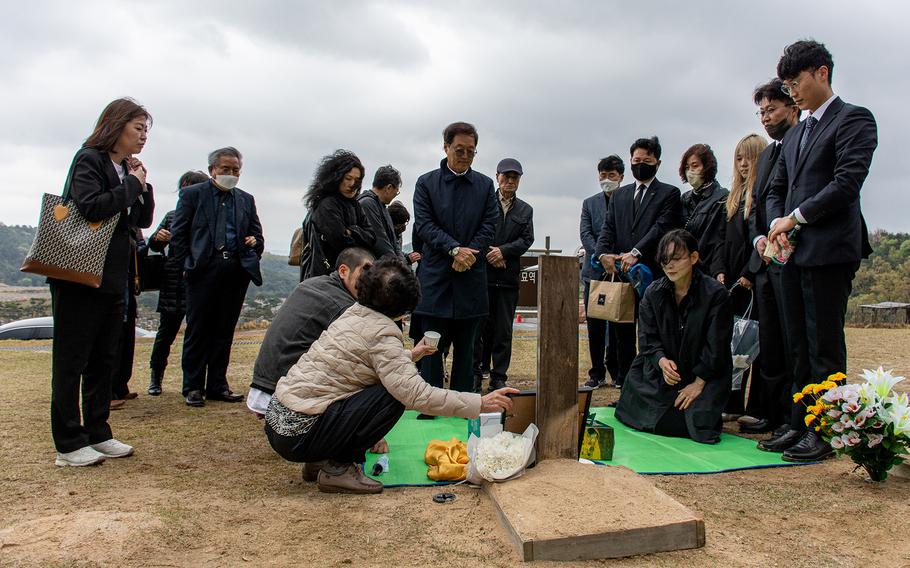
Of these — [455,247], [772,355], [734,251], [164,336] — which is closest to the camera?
[772,355]

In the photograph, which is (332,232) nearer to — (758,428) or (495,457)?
(495,457)

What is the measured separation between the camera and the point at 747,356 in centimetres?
460

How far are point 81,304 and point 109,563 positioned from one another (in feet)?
5.31

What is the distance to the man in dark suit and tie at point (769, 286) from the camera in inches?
166

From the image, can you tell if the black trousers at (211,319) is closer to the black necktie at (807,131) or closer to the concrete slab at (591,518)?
the concrete slab at (591,518)

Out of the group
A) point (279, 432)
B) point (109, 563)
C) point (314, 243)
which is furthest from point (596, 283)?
point (109, 563)

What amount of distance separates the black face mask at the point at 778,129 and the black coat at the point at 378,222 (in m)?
2.84

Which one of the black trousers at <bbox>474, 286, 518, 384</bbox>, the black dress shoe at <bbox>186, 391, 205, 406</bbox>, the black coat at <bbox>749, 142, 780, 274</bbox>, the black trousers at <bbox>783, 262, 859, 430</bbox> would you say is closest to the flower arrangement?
the black trousers at <bbox>783, 262, 859, 430</bbox>

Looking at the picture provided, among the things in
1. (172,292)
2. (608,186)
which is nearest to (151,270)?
(172,292)

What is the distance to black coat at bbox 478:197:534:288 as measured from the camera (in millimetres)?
5828

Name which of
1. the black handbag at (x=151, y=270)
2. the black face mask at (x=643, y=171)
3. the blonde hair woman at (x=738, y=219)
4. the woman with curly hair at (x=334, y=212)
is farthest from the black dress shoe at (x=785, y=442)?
the black handbag at (x=151, y=270)

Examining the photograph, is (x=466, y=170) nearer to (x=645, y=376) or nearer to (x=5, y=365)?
(x=645, y=376)

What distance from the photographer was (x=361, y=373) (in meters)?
2.92

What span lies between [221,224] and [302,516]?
3.02 metres
